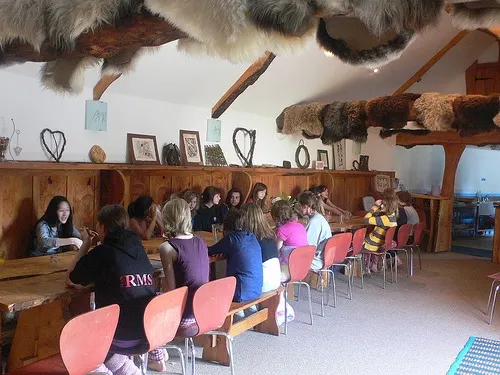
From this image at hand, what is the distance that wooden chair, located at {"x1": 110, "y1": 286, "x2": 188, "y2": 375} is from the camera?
2.44m

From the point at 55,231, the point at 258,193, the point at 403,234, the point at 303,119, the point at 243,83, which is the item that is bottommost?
the point at 403,234

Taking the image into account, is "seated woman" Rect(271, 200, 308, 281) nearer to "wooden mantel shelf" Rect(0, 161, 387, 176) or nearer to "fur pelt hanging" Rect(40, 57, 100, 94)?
"wooden mantel shelf" Rect(0, 161, 387, 176)

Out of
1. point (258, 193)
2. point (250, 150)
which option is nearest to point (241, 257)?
point (258, 193)

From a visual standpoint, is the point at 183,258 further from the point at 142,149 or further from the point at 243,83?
the point at 243,83

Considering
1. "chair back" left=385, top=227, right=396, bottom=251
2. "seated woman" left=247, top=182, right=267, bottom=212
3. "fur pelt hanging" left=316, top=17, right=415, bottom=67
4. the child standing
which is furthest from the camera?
"seated woman" left=247, top=182, right=267, bottom=212

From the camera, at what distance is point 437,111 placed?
16.8ft

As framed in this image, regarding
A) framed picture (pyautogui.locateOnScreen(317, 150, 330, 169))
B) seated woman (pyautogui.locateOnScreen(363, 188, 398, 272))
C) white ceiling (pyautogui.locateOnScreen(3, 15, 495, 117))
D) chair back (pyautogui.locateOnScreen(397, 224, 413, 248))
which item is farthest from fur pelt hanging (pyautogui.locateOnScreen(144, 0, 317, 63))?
framed picture (pyautogui.locateOnScreen(317, 150, 330, 169))

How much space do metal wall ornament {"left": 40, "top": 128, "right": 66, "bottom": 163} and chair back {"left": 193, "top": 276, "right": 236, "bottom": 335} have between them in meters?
2.51

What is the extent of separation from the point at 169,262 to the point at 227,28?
1703mm

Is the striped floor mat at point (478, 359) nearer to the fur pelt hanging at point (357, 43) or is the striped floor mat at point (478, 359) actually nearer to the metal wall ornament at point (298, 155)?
the fur pelt hanging at point (357, 43)

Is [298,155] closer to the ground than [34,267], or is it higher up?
higher up

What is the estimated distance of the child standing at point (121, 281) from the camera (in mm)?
2541

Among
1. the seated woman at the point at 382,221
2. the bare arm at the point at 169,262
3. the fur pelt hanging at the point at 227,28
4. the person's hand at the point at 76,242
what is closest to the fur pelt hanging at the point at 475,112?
the seated woman at the point at 382,221

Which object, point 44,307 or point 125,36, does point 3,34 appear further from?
point 44,307
